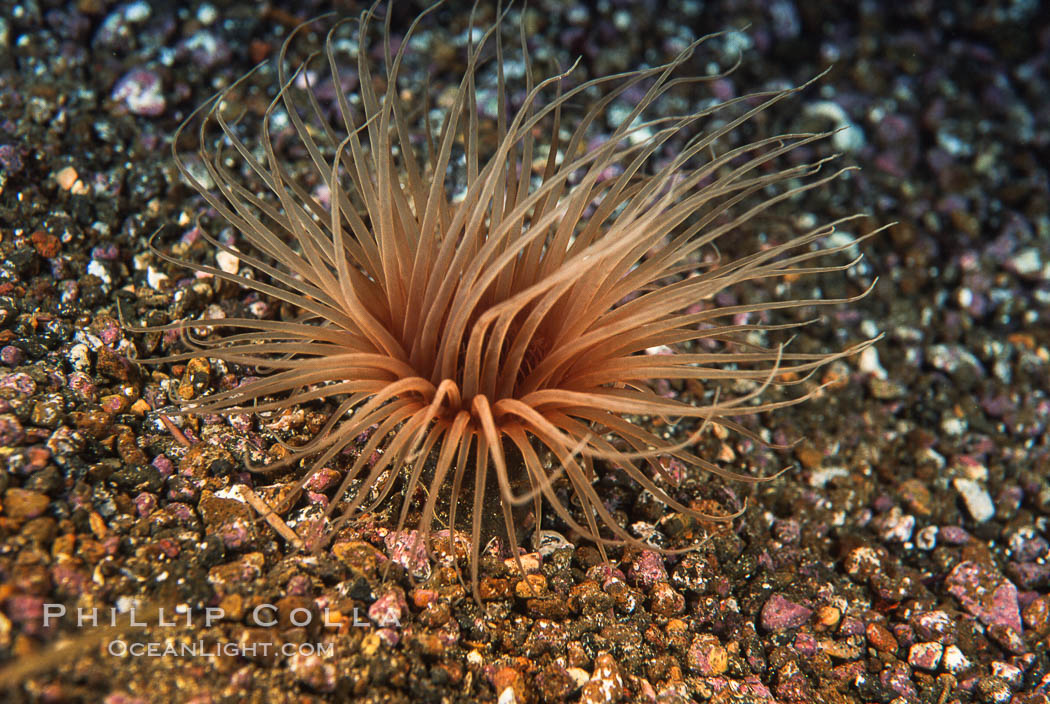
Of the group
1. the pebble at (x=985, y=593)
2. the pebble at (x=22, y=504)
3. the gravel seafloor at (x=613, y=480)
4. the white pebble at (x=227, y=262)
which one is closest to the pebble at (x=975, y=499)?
the gravel seafloor at (x=613, y=480)

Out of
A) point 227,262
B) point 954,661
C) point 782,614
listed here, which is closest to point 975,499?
point 954,661

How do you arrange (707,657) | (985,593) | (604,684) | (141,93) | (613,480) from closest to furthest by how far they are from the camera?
(604,684)
(707,657)
(613,480)
(985,593)
(141,93)

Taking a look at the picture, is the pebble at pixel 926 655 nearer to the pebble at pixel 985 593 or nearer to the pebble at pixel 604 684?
the pebble at pixel 985 593

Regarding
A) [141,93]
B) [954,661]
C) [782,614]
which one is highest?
[141,93]

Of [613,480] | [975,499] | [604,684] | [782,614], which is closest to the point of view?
[604,684]

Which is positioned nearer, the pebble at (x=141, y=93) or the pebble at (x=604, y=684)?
the pebble at (x=604, y=684)

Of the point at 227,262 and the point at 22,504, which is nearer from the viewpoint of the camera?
the point at 22,504

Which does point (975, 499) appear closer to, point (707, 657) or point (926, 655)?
point (926, 655)

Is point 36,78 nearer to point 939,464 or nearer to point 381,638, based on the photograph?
point 381,638

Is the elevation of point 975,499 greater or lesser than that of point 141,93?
lesser
